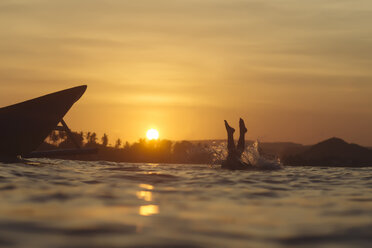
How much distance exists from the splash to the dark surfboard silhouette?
6834 mm

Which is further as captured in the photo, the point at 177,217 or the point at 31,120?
the point at 31,120

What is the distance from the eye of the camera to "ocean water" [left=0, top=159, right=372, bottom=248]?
14.2 ft

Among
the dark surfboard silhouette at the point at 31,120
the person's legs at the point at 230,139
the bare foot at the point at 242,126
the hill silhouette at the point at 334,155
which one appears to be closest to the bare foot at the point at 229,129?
the person's legs at the point at 230,139

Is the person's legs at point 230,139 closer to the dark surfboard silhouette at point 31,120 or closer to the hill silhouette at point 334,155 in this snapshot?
the dark surfboard silhouette at point 31,120

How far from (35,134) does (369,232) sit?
17.3m

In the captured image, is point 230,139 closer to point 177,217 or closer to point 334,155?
point 177,217

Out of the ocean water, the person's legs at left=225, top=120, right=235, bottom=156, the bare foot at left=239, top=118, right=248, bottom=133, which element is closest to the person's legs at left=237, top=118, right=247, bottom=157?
the bare foot at left=239, top=118, right=248, bottom=133

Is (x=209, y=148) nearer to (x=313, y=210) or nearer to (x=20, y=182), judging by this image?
(x=20, y=182)

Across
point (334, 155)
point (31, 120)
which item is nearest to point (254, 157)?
A: point (31, 120)

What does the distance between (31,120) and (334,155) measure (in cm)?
4412

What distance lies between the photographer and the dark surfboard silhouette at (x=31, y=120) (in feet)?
62.1

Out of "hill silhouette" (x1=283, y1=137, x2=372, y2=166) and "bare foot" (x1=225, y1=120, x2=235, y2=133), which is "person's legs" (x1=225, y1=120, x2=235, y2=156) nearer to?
"bare foot" (x1=225, y1=120, x2=235, y2=133)

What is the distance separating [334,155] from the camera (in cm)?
5556

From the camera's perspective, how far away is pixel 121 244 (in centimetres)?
409
